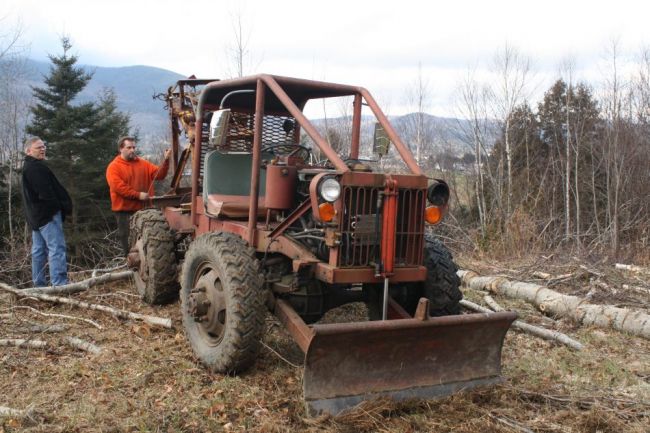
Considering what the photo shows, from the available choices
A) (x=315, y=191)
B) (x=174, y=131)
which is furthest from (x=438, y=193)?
(x=174, y=131)

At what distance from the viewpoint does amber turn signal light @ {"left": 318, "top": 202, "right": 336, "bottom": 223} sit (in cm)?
416

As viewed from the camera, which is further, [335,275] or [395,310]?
[395,310]

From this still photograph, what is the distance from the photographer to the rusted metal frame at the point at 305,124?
4.29 metres

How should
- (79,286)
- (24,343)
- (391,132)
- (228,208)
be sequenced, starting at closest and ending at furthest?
1. (391,132)
2. (24,343)
3. (228,208)
4. (79,286)

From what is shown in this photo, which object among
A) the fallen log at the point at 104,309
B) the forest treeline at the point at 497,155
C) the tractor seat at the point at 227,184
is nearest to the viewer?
the tractor seat at the point at 227,184

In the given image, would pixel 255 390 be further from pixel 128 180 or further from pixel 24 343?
pixel 128 180

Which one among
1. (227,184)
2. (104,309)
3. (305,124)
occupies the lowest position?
(104,309)

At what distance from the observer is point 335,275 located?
419cm

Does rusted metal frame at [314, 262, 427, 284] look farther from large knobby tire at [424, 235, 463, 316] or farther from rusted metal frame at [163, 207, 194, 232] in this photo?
rusted metal frame at [163, 207, 194, 232]

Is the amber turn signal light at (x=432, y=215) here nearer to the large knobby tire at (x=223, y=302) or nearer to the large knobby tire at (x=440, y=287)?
the large knobby tire at (x=440, y=287)

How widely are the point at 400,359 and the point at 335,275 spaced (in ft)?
2.38

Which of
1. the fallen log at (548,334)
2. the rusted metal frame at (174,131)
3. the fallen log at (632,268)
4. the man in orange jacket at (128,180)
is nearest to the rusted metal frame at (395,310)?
the fallen log at (548,334)

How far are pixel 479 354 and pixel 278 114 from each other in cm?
322

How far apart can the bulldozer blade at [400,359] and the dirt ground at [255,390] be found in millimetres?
114
